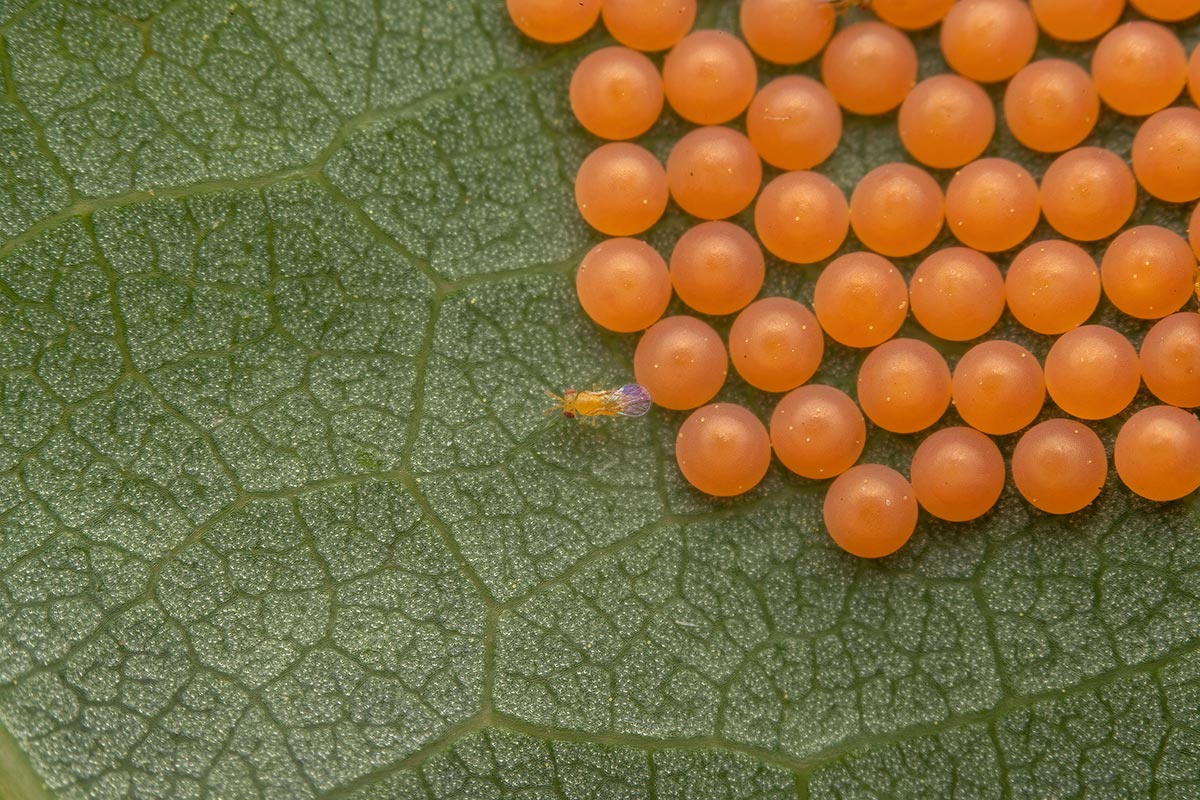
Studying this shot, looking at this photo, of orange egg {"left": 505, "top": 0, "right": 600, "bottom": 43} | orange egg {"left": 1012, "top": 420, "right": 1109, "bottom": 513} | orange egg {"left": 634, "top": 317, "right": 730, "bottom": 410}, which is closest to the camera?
orange egg {"left": 1012, "top": 420, "right": 1109, "bottom": 513}

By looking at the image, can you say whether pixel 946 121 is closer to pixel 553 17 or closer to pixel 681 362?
pixel 681 362

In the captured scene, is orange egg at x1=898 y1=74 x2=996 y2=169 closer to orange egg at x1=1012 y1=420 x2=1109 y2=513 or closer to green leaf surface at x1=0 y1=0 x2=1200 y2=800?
green leaf surface at x1=0 y1=0 x2=1200 y2=800

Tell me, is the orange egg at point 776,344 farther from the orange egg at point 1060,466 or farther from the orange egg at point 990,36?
the orange egg at point 990,36

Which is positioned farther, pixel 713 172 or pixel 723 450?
pixel 713 172

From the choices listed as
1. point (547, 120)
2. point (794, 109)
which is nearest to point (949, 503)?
point (794, 109)

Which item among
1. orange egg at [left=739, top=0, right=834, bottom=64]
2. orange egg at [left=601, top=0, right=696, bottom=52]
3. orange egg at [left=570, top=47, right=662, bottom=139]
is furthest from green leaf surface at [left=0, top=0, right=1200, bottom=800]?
orange egg at [left=739, top=0, right=834, bottom=64]

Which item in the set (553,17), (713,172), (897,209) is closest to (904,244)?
(897,209)
